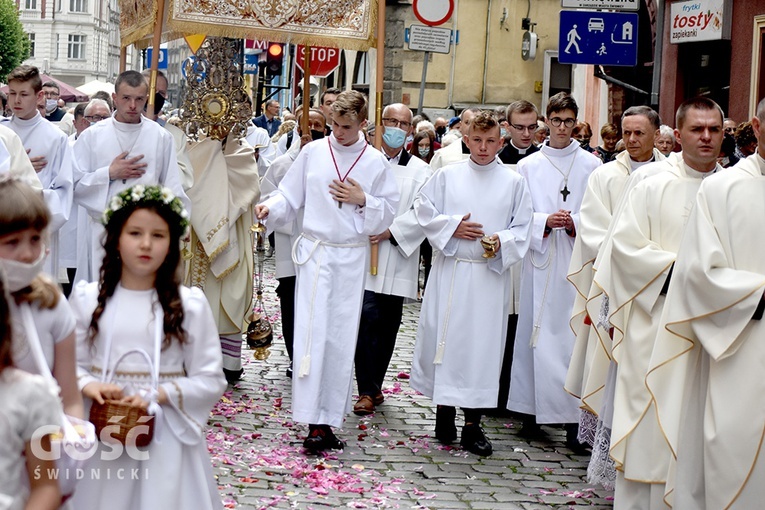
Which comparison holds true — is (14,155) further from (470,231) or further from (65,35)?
(65,35)

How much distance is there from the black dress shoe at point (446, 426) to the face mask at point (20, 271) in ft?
15.3

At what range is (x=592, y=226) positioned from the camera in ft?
25.0

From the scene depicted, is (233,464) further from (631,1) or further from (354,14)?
(631,1)

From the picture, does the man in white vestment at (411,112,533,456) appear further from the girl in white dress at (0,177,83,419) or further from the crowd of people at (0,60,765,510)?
the girl in white dress at (0,177,83,419)

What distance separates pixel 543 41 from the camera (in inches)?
1129

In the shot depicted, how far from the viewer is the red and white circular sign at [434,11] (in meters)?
14.6

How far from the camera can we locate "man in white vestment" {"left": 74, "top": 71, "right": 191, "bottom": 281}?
8.64 metres

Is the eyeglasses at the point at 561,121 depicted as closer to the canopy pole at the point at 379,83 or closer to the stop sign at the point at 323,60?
the canopy pole at the point at 379,83

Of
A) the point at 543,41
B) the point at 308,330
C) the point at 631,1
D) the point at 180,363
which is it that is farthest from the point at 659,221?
the point at 543,41

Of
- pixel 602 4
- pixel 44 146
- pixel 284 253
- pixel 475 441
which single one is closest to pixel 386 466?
pixel 475 441

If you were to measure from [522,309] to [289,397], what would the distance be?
1724mm

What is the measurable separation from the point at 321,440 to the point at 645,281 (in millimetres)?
2288

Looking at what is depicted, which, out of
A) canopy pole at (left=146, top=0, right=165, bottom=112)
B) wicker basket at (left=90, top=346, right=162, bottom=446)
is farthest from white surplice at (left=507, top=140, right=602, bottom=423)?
wicker basket at (left=90, top=346, right=162, bottom=446)

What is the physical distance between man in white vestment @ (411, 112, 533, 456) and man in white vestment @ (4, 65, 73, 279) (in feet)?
7.54
